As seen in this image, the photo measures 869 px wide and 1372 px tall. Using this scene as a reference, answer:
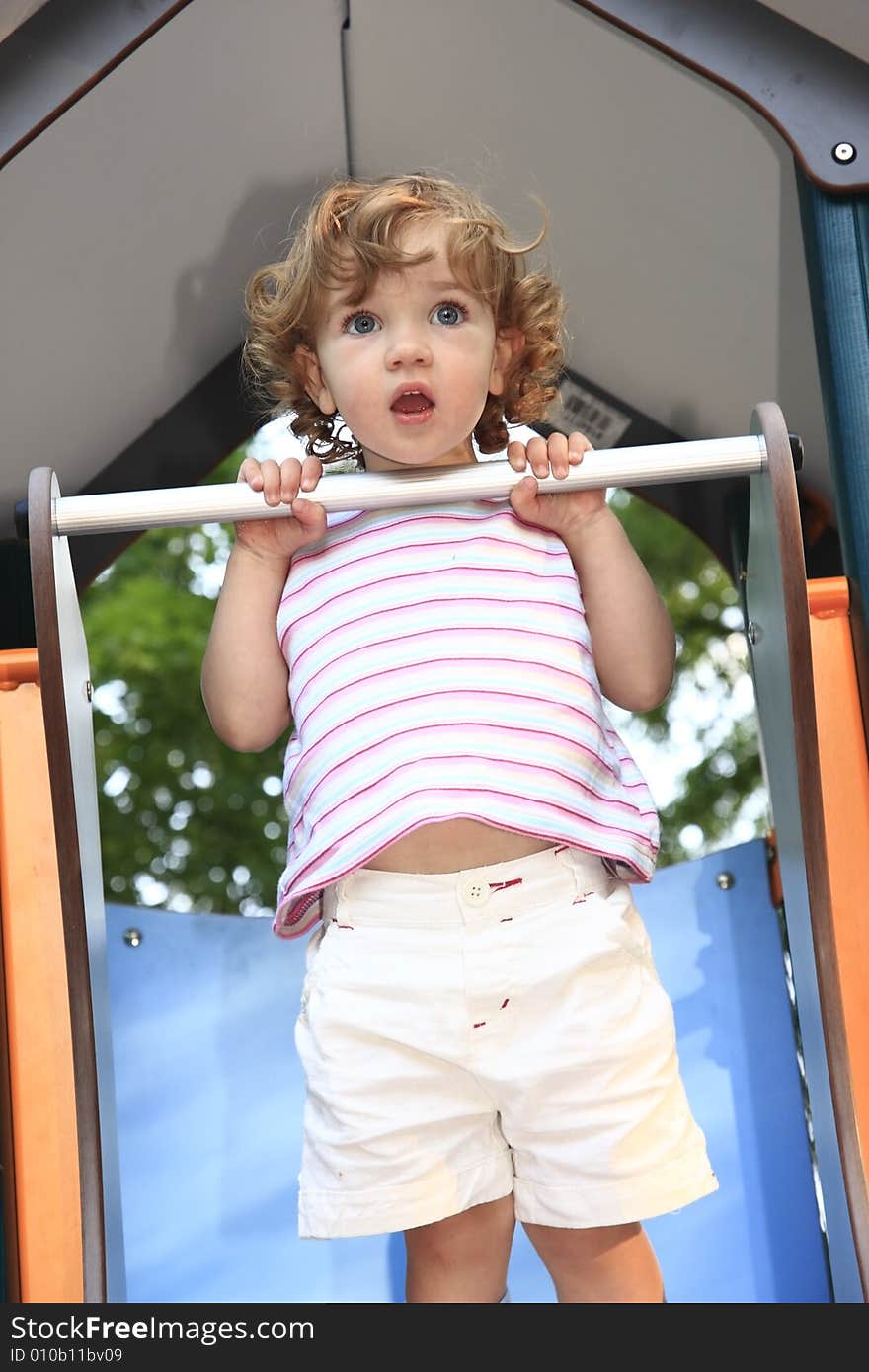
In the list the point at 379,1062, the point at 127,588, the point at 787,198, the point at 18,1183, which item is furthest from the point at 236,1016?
the point at 127,588

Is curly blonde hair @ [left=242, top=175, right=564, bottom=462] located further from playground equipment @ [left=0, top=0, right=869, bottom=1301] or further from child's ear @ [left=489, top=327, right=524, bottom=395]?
playground equipment @ [left=0, top=0, right=869, bottom=1301]

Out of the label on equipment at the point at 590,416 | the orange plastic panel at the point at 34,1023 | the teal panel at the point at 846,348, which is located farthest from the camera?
the label on equipment at the point at 590,416

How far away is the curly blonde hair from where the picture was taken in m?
1.72

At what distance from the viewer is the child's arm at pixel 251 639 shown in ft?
5.68

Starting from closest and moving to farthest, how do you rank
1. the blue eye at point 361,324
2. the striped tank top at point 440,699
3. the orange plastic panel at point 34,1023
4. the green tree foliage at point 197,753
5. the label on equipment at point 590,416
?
the striped tank top at point 440,699
the blue eye at point 361,324
the orange plastic panel at point 34,1023
the label on equipment at point 590,416
the green tree foliage at point 197,753

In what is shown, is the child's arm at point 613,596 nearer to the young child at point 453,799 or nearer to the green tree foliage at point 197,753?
the young child at point 453,799

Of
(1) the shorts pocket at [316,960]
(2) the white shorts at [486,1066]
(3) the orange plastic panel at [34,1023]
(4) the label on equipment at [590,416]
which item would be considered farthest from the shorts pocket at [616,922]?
(4) the label on equipment at [590,416]

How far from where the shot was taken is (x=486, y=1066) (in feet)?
5.18

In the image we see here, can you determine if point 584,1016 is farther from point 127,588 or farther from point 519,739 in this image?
point 127,588

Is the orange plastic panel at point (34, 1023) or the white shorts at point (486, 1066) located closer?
the white shorts at point (486, 1066)

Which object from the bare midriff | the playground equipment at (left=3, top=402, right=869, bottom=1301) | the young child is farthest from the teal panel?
the bare midriff

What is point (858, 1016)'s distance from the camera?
203 cm

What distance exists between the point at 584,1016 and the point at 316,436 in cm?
78
